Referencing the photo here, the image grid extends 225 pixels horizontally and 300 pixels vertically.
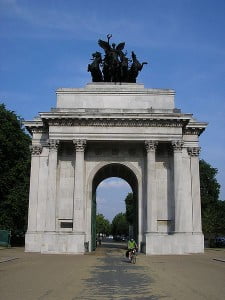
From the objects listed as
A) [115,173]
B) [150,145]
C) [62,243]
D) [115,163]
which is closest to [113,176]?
[115,173]

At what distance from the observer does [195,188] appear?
37.2 meters

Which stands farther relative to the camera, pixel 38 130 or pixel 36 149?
pixel 38 130

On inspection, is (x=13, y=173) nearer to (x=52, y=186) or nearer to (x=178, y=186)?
(x=52, y=186)

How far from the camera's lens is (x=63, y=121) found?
1395 inches

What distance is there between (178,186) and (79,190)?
8.49m

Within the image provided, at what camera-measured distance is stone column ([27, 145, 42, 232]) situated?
36125mm

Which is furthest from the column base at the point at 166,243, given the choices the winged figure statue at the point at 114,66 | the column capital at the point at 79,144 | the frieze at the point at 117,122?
the winged figure statue at the point at 114,66

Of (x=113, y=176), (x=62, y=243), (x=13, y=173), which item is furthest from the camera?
(x=13, y=173)

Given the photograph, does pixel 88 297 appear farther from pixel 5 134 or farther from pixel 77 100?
pixel 5 134

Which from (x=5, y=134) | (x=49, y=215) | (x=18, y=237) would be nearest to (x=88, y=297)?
(x=49, y=215)

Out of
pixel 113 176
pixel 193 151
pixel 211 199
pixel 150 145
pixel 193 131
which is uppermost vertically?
pixel 193 131

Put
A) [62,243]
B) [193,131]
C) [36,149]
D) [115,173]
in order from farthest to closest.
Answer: [115,173] → [193,131] → [36,149] → [62,243]

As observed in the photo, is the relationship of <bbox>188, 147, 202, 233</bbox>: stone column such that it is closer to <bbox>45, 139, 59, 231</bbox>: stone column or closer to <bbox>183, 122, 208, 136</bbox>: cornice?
<bbox>183, 122, 208, 136</bbox>: cornice

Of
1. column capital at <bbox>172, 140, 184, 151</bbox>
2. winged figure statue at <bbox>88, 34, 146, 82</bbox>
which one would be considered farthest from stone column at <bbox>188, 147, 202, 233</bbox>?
winged figure statue at <bbox>88, 34, 146, 82</bbox>
